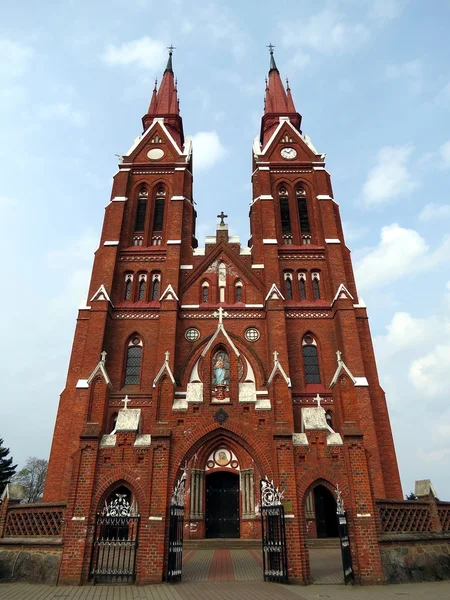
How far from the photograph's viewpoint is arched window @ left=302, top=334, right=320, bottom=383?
22703 mm

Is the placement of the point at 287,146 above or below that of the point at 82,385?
above

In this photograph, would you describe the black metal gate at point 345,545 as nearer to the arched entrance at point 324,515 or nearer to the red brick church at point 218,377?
the red brick church at point 218,377

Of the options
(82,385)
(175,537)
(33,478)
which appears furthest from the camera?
(33,478)

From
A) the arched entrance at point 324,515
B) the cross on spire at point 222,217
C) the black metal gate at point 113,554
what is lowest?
the black metal gate at point 113,554

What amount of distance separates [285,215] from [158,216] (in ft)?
26.3

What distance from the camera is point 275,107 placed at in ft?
118

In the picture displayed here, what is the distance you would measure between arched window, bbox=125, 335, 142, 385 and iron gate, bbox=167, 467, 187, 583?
10.9 meters

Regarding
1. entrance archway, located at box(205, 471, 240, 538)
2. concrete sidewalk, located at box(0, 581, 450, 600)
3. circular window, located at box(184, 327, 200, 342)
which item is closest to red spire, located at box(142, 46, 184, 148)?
circular window, located at box(184, 327, 200, 342)

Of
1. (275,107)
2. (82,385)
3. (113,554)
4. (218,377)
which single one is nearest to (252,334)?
(218,377)

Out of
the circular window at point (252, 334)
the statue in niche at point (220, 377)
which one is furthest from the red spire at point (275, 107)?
the statue in niche at point (220, 377)

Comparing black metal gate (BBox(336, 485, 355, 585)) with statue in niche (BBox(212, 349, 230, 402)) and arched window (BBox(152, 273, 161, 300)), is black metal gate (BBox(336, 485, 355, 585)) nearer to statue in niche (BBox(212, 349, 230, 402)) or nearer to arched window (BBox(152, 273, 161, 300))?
statue in niche (BBox(212, 349, 230, 402))

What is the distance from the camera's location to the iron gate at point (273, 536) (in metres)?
10.9

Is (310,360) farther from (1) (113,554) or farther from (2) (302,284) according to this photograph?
(1) (113,554)

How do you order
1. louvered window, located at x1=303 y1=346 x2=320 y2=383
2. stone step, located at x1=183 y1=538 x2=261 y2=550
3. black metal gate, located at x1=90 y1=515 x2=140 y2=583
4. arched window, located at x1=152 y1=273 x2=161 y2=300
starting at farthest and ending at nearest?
1. arched window, located at x1=152 y1=273 x2=161 y2=300
2. louvered window, located at x1=303 y1=346 x2=320 y2=383
3. stone step, located at x1=183 y1=538 x2=261 y2=550
4. black metal gate, located at x1=90 y1=515 x2=140 y2=583
